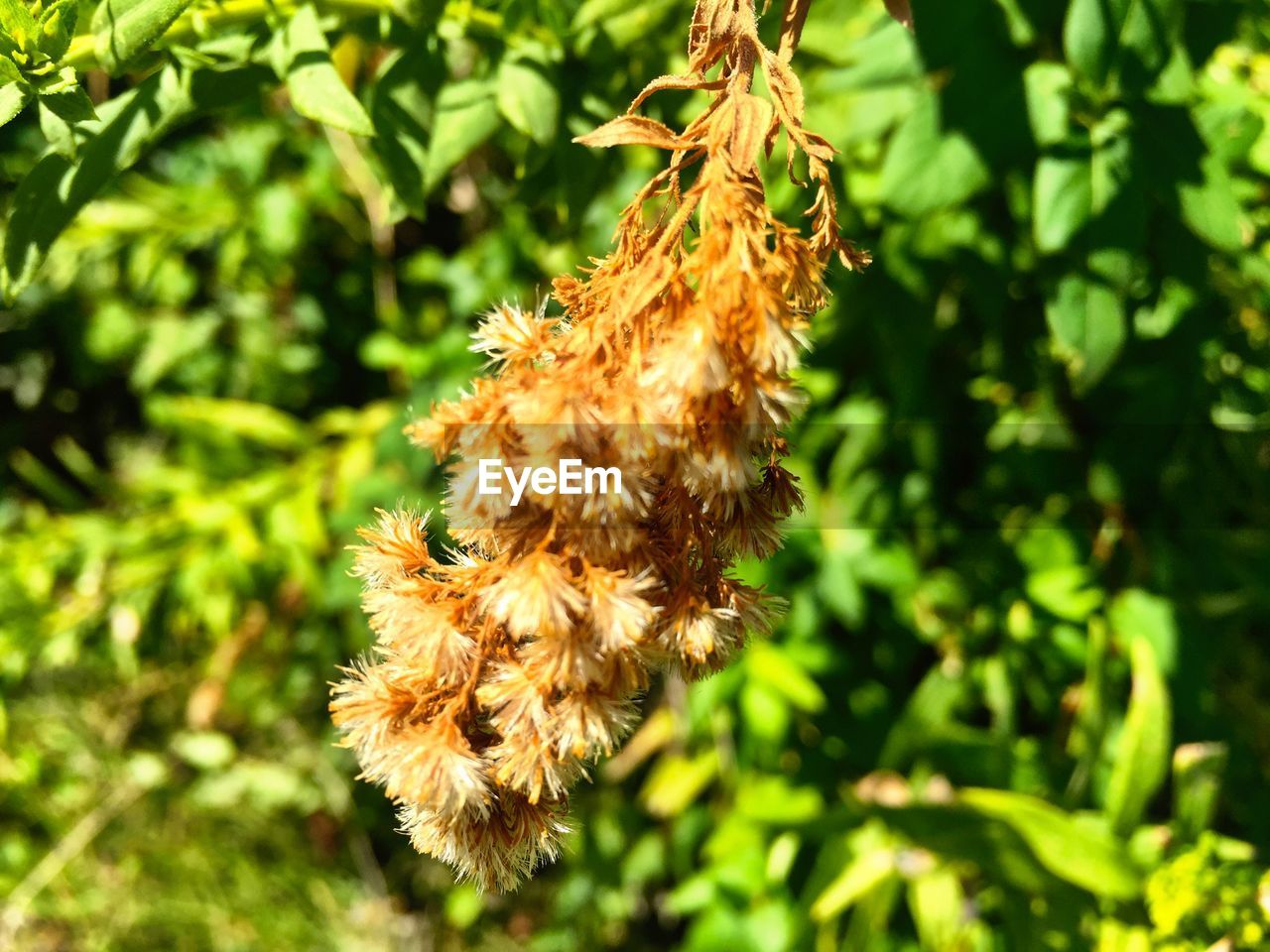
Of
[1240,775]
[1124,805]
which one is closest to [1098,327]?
[1124,805]

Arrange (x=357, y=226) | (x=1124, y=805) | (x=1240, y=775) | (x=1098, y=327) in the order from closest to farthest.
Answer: (x=1098, y=327), (x=1124, y=805), (x=1240, y=775), (x=357, y=226)

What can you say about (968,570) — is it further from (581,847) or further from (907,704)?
(581,847)

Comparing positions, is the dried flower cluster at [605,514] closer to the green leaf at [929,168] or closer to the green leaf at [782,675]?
the green leaf at [929,168]

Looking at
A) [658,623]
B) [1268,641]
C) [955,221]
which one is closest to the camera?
[658,623]

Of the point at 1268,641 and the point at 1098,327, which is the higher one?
the point at 1098,327

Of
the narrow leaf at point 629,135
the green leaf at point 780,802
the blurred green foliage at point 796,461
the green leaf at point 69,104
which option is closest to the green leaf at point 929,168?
the blurred green foliage at point 796,461

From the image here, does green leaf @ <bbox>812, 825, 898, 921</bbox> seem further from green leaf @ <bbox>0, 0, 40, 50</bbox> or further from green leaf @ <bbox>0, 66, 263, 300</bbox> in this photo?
green leaf @ <bbox>0, 0, 40, 50</bbox>

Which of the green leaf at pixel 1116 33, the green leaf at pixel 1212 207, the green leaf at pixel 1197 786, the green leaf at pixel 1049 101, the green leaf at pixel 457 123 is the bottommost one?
the green leaf at pixel 1197 786
